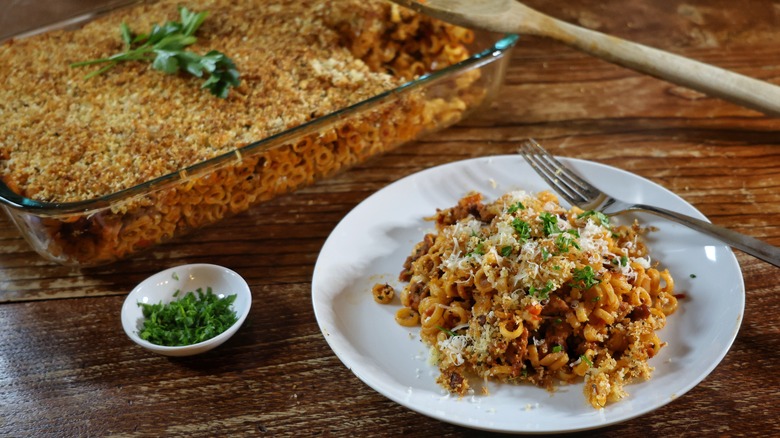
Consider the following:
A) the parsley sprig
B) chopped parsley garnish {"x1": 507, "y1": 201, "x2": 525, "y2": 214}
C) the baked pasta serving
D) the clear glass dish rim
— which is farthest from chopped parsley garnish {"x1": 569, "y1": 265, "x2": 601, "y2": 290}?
the parsley sprig

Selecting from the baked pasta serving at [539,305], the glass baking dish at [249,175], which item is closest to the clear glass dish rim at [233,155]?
the glass baking dish at [249,175]

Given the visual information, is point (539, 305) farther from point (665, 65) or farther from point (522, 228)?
point (665, 65)

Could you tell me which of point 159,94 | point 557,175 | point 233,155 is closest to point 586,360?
point 557,175

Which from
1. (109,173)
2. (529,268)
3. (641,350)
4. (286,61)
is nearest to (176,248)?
(109,173)

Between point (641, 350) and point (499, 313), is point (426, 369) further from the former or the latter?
point (641, 350)

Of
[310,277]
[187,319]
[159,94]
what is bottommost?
[310,277]

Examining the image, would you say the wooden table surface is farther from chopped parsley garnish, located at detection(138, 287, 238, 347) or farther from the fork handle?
the fork handle

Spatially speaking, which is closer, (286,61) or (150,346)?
(150,346)
